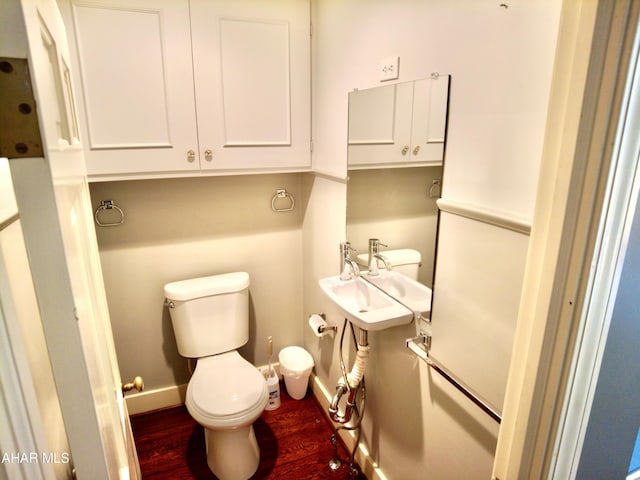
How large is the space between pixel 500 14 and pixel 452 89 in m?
0.22

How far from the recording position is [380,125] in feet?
4.88

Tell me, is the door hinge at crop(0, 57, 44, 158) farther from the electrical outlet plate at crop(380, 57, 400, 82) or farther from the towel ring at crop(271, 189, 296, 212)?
the towel ring at crop(271, 189, 296, 212)

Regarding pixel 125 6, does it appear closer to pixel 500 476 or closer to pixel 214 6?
pixel 214 6

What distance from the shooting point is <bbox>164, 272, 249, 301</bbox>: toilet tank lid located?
6.49 ft

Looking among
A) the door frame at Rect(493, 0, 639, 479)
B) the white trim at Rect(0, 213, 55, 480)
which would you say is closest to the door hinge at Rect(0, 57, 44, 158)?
the white trim at Rect(0, 213, 55, 480)

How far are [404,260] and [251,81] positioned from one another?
1.11 meters

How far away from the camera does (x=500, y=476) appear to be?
0.78 meters

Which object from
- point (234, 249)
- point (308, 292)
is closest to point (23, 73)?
point (234, 249)

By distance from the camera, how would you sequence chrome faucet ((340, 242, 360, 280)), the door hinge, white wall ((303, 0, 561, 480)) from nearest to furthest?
the door hinge → white wall ((303, 0, 561, 480)) → chrome faucet ((340, 242, 360, 280))

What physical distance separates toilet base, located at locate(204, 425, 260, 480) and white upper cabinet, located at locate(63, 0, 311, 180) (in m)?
1.24

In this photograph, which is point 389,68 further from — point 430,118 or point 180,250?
point 180,250

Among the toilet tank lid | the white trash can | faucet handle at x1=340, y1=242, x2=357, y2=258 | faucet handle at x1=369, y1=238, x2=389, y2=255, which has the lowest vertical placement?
the white trash can

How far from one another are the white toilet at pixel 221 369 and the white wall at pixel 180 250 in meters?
0.15

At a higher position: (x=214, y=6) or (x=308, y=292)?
(x=214, y=6)
